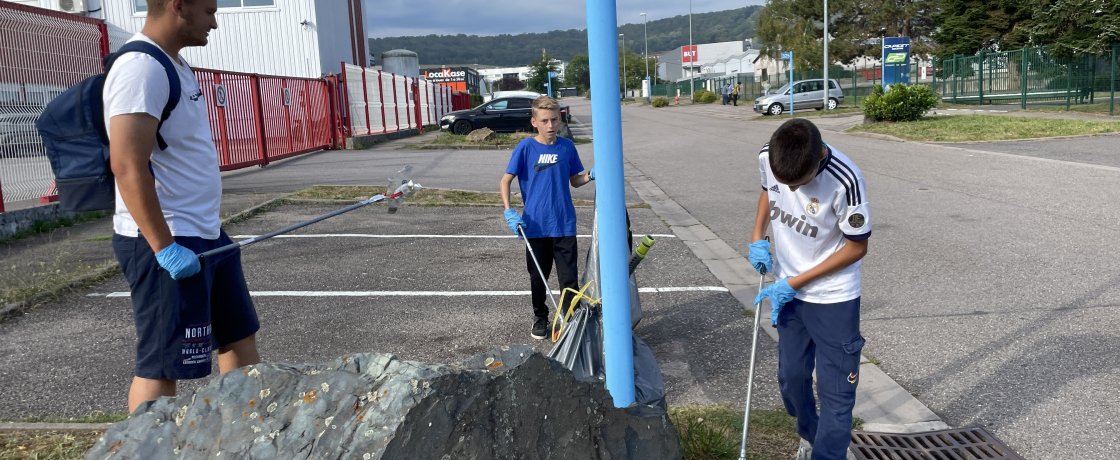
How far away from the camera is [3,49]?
878 cm

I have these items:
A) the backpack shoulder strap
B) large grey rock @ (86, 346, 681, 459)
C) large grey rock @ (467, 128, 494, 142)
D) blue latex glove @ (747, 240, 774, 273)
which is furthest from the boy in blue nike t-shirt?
large grey rock @ (467, 128, 494, 142)

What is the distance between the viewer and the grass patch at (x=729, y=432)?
3256 mm

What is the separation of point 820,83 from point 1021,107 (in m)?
11.0

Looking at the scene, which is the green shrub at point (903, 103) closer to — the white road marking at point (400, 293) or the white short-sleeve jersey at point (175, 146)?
the white road marking at point (400, 293)

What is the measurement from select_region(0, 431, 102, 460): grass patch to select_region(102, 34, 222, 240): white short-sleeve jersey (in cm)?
105

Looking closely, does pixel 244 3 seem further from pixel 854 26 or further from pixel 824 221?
pixel 854 26

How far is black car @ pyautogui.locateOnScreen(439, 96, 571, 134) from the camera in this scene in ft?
95.6

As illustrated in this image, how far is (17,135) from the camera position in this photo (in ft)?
29.4

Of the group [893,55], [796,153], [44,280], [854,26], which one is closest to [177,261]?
[796,153]

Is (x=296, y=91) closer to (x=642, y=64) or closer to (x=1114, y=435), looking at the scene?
(x=1114, y=435)

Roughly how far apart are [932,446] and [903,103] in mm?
21645

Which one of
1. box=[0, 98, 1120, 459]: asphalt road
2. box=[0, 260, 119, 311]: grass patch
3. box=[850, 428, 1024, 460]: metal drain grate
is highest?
box=[0, 260, 119, 311]: grass patch

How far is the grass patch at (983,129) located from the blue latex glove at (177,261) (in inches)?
734

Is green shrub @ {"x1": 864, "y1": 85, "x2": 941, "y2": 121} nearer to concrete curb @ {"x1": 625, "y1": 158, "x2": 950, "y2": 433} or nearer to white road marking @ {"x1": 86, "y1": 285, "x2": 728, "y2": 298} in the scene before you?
concrete curb @ {"x1": 625, "y1": 158, "x2": 950, "y2": 433}
